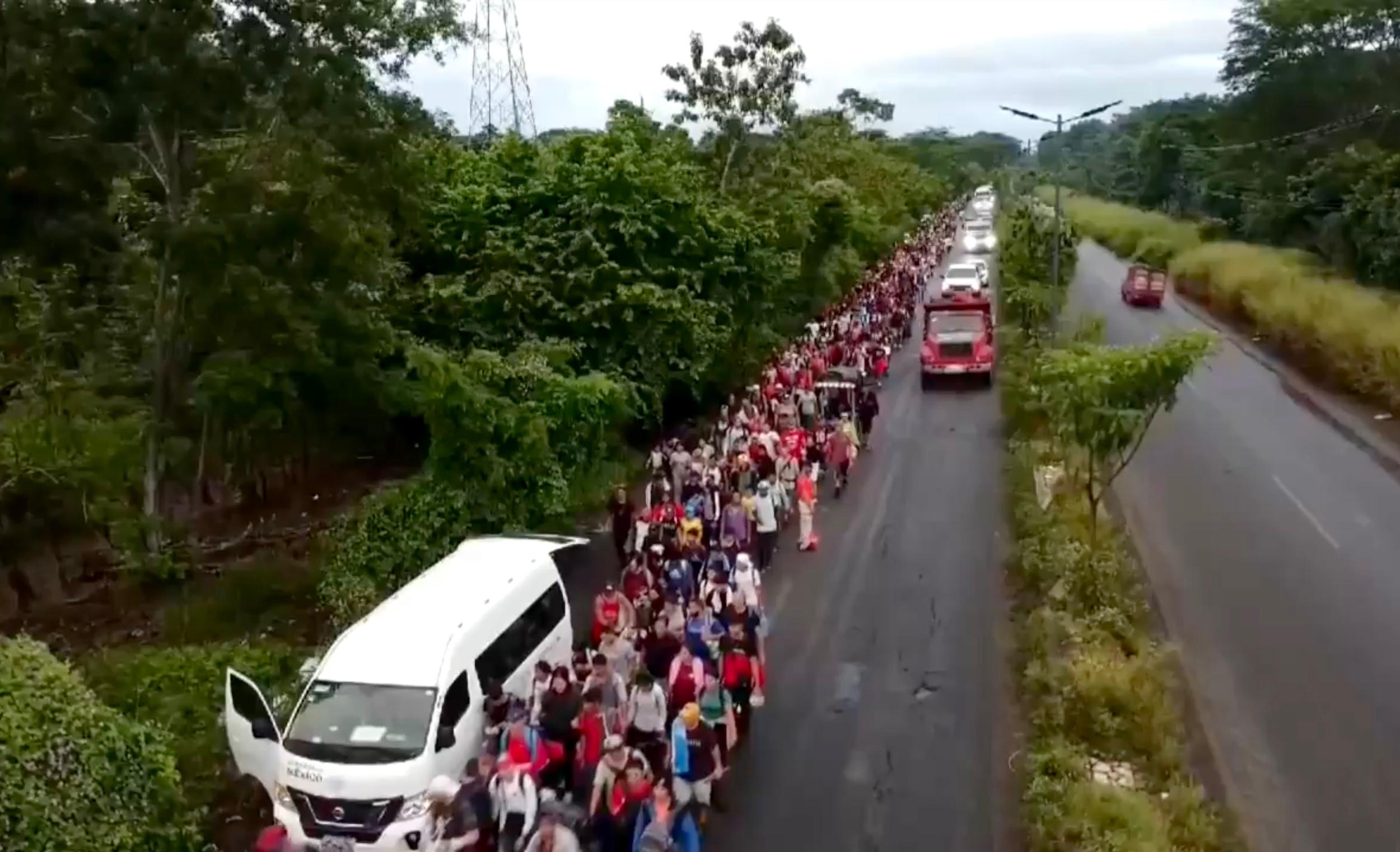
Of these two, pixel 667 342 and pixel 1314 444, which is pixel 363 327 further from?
pixel 1314 444

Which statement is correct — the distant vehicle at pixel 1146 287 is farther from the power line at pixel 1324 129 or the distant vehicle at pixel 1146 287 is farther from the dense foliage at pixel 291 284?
the dense foliage at pixel 291 284

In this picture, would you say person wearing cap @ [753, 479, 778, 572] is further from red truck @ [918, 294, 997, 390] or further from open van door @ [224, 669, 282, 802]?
red truck @ [918, 294, 997, 390]

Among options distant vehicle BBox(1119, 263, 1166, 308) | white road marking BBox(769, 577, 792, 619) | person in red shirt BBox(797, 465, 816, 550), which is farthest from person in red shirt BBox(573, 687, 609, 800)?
distant vehicle BBox(1119, 263, 1166, 308)

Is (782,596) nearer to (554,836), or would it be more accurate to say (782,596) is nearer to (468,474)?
(468,474)

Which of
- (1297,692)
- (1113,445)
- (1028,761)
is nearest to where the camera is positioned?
(1028,761)

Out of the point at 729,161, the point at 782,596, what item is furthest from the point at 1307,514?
the point at 729,161

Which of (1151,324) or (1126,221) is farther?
(1126,221)

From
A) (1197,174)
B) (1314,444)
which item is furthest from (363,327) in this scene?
(1197,174)
